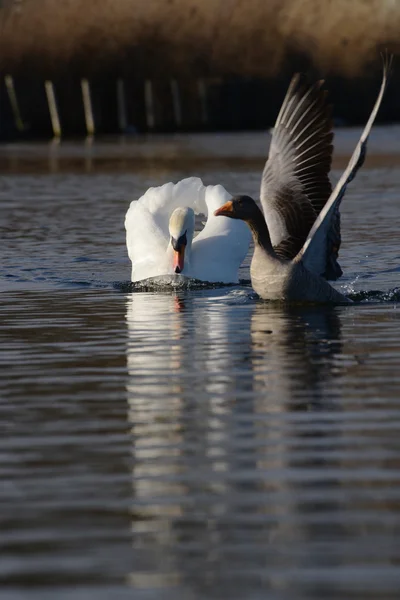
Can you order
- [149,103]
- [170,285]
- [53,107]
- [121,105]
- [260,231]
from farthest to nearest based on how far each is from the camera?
[149,103]
[121,105]
[53,107]
[170,285]
[260,231]

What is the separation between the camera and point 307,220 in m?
14.1

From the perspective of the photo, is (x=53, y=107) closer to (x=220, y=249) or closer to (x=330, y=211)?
(x=220, y=249)

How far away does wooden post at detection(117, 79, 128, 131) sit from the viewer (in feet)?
211

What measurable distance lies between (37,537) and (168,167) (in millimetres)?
32786

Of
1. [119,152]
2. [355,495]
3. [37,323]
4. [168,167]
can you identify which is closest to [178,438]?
[355,495]

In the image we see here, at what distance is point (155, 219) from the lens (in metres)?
16.7

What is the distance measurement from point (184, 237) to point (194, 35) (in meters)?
51.9

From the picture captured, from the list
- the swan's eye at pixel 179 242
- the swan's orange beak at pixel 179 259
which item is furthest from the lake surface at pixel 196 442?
the swan's eye at pixel 179 242

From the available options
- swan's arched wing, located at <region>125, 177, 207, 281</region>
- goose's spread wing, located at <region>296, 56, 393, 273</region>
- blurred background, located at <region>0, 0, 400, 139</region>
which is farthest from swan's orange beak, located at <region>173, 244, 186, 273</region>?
blurred background, located at <region>0, 0, 400, 139</region>

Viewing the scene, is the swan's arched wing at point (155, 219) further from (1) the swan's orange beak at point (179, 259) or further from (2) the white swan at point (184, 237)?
(1) the swan's orange beak at point (179, 259)

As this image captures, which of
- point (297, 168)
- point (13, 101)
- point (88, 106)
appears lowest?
point (88, 106)

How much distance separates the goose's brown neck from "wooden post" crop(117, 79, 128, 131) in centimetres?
5149

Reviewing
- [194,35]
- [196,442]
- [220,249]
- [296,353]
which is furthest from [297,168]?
[194,35]

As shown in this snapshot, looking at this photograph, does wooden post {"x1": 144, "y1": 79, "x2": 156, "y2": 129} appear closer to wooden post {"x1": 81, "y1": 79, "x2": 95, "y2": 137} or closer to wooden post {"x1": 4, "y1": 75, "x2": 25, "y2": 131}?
wooden post {"x1": 81, "y1": 79, "x2": 95, "y2": 137}
